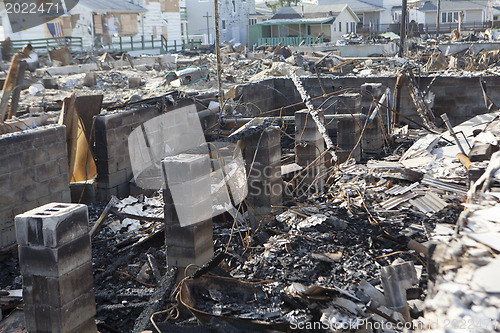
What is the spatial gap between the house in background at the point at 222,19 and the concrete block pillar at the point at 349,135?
52.8 m

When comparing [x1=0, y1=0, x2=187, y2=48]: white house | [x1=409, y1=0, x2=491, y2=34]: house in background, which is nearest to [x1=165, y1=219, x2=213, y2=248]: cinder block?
[x1=0, y1=0, x2=187, y2=48]: white house

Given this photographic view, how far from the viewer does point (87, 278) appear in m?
6.30

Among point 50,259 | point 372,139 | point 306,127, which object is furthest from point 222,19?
point 50,259

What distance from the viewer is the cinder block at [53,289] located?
19.2 ft

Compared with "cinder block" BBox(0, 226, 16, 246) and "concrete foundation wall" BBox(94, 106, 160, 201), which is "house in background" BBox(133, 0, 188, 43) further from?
"cinder block" BBox(0, 226, 16, 246)

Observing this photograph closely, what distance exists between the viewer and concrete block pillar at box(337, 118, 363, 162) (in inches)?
521

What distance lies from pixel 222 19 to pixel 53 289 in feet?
207

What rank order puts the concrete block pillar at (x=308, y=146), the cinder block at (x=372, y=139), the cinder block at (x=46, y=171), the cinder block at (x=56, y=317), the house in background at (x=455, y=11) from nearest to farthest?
the cinder block at (x=56, y=317)
the cinder block at (x=46, y=171)
the concrete block pillar at (x=308, y=146)
the cinder block at (x=372, y=139)
the house in background at (x=455, y=11)

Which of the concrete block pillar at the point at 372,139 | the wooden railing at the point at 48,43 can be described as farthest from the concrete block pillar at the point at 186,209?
the wooden railing at the point at 48,43

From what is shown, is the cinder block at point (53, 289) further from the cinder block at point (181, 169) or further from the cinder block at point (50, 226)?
the cinder block at point (181, 169)

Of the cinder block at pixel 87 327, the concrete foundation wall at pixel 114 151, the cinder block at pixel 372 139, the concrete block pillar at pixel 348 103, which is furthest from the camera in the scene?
the concrete block pillar at pixel 348 103

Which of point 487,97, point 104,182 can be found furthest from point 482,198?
point 487,97

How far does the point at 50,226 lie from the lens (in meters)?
5.75

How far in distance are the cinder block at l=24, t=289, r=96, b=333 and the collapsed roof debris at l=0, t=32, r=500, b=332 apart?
27mm
